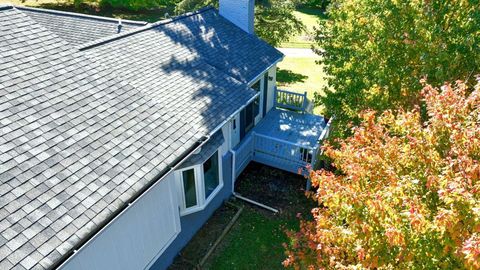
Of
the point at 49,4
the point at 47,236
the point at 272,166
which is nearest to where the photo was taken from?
the point at 47,236

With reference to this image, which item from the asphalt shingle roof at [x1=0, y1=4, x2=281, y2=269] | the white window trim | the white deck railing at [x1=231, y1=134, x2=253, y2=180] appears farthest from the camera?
the white deck railing at [x1=231, y1=134, x2=253, y2=180]

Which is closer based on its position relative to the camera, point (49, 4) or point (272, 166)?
point (272, 166)

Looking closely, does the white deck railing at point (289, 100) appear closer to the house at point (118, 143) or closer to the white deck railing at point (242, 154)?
the house at point (118, 143)

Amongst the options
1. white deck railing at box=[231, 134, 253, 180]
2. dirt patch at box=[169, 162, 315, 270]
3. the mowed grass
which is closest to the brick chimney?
white deck railing at box=[231, 134, 253, 180]

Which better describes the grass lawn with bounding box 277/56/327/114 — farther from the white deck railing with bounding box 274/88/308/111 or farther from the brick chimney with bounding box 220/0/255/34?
the brick chimney with bounding box 220/0/255/34

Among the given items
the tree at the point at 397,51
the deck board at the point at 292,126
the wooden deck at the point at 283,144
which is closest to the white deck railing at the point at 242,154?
the wooden deck at the point at 283,144

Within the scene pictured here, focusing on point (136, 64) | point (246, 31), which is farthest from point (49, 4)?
point (136, 64)

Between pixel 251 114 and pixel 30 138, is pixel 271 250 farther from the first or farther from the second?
pixel 30 138
